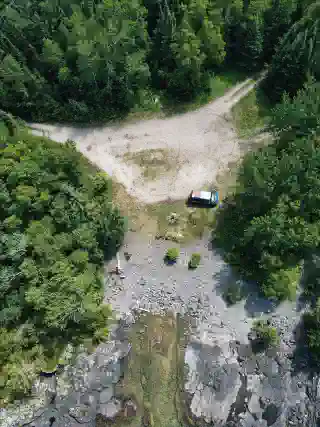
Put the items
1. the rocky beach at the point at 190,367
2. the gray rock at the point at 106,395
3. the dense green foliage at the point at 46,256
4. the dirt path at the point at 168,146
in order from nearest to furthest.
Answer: the rocky beach at the point at 190,367 → the dense green foliage at the point at 46,256 → the gray rock at the point at 106,395 → the dirt path at the point at 168,146

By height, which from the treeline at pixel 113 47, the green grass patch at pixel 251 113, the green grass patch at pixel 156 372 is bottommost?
the green grass patch at pixel 156 372

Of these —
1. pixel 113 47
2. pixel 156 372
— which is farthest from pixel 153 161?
pixel 156 372

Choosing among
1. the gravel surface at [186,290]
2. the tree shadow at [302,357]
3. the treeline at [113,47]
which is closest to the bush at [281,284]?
the gravel surface at [186,290]

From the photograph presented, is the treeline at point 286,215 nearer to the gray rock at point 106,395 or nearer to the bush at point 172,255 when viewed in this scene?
the bush at point 172,255

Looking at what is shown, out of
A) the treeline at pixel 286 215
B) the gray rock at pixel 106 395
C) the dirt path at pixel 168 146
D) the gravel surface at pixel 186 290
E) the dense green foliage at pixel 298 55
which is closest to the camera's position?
the treeline at pixel 286 215

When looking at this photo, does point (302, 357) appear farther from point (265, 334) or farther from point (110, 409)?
point (110, 409)

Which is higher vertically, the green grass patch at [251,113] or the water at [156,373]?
the green grass patch at [251,113]
